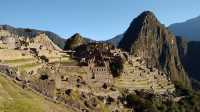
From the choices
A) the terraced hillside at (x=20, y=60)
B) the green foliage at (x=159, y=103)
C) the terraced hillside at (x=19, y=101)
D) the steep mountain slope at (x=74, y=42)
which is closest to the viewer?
the terraced hillside at (x=19, y=101)

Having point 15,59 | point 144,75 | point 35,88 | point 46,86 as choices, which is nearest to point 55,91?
point 46,86

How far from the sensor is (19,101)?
1555 inches

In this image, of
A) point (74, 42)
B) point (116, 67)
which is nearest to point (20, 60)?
point (116, 67)

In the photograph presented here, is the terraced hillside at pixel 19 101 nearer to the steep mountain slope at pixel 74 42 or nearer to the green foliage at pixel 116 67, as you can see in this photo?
the green foliage at pixel 116 67

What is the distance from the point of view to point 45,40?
344 feet

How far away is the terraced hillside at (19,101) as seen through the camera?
3731 centimetres

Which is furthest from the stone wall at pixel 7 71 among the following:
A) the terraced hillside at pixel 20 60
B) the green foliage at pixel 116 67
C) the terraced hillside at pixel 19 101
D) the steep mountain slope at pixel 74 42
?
the steep mountain slope at pixel 74 42

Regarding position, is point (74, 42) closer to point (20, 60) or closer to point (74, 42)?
point (74, 42)

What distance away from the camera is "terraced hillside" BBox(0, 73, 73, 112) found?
3731 cm

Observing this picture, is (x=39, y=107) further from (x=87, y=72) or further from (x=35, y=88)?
(x=87, y=72)

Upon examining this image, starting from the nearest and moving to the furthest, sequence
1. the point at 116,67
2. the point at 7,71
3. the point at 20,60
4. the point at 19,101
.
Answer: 1. the point at 19,101
2. the point at 7,71
3. the point at 20,60
4. the point at 116,67

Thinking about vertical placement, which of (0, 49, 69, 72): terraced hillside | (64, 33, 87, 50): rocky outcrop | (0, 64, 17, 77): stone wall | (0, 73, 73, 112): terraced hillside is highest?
(64, 33, 87, 50): rocky outcrop

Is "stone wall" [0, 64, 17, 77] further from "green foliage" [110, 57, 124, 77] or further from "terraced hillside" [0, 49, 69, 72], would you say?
"green foliage" [110, 57, 124, 77]

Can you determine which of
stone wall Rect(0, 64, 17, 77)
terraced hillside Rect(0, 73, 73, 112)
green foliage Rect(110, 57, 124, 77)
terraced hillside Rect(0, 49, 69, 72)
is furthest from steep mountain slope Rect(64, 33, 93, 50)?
terraced hillside Rect(0, 73, 73, 112)
